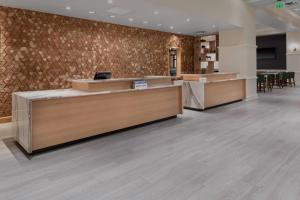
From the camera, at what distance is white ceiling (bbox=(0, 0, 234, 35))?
5.73m

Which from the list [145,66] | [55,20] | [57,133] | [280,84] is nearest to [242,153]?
[57,133]

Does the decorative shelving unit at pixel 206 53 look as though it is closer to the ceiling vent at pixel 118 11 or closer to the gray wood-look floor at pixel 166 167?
the ceiling vent at pixel 118 11

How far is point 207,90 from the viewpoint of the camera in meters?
7.57

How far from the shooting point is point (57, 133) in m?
4.07

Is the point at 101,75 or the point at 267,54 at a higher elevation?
the point at 267,54

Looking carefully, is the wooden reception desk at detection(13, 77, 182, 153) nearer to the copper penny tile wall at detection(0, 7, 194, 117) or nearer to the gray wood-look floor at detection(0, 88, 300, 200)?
the gray wood-look floor at detection(0, 88, 300, 200)

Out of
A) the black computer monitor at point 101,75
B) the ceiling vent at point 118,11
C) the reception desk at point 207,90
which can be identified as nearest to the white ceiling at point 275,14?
the reception desk at point 207,90

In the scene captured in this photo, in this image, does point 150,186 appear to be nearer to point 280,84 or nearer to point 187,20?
point 187,20

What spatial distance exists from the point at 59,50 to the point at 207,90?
4582mm

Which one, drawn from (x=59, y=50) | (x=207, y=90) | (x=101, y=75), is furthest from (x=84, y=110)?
(x=207, y=90)

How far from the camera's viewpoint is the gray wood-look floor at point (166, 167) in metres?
2.62

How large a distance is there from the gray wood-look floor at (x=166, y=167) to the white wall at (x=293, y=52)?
1232 cm

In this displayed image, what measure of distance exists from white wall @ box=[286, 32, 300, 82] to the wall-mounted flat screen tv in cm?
119

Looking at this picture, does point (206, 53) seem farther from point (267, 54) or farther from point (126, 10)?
point (126, 10)
